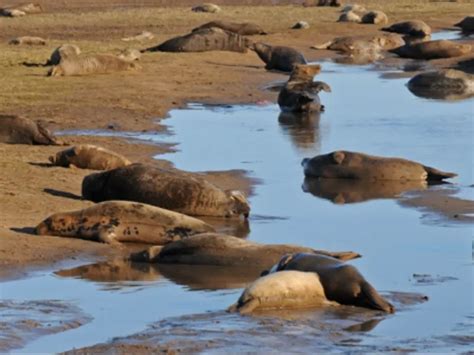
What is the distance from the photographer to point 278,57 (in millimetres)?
22562

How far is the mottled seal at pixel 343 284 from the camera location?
736 centimetres

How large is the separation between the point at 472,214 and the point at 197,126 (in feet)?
19.2

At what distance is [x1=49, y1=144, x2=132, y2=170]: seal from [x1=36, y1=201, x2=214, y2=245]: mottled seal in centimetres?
256

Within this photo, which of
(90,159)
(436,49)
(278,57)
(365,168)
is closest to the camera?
(90,159)

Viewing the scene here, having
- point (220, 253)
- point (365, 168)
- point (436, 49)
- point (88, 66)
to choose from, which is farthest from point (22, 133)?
point (436, 49)

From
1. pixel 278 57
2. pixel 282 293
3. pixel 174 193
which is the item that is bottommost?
pixel 278 57

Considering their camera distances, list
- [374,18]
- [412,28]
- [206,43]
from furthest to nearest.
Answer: [374,18] → [412,28] → [206,43]

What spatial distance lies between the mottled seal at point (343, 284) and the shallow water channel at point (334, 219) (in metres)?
0.17

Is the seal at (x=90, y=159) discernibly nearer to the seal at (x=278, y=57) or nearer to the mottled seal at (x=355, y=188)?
the mottled seal at (x=355, y=188)

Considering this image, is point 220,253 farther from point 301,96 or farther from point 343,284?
point 301,96

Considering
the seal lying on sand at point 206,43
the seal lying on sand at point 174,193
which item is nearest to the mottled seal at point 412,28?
the seal lying on sand at point 206,43

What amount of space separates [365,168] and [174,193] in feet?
8.70

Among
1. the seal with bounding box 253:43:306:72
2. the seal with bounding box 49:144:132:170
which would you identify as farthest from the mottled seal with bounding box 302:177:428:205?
the seal with bounding box 253:43:306:72

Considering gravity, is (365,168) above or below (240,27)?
above
